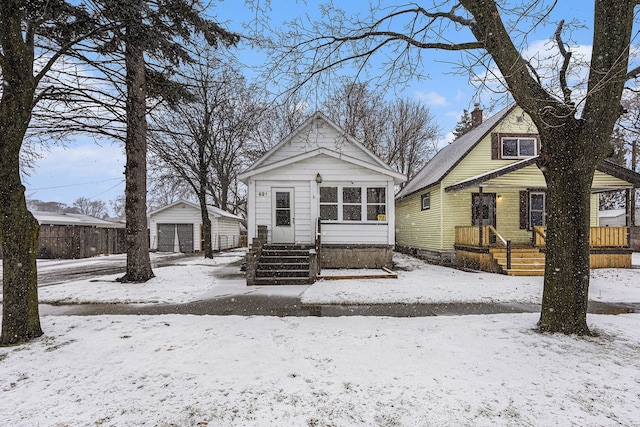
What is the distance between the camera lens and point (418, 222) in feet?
59.1

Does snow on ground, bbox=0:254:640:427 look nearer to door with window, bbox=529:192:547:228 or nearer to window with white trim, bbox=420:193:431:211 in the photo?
door with window, bbox=529:192:547:228

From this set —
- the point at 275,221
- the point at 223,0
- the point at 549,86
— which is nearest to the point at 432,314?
the point at 549,86

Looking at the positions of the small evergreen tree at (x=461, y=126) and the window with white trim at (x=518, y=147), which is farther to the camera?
the small evergreen tree at (x=461, y=126)

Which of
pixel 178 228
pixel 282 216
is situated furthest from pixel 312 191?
pixel 178 228

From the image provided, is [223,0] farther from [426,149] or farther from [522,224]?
[426,149]

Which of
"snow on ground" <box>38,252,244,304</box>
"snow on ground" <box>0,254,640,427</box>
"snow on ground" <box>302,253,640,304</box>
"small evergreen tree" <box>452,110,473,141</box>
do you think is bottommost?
"snow on ground" <box>302,253,640,304</box>

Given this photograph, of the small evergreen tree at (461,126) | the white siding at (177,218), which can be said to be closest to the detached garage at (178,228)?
the white siding at (177,218)

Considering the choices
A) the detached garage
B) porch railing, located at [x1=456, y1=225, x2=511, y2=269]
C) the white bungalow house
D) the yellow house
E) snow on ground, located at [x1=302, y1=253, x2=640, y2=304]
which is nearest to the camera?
snow on ground, located at [x1=302, y1=253, x2=640, y2=304]

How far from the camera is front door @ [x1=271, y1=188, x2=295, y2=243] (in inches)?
485

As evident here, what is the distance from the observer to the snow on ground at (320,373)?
277 cm

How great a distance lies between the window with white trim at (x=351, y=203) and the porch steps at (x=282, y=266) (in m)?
1.92

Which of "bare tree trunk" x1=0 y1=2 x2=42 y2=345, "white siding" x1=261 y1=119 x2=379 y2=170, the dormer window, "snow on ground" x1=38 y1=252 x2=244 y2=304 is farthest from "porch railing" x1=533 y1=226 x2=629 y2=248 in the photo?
"bare tree trunk" x1=0 y1=2 x2=42 y2=345

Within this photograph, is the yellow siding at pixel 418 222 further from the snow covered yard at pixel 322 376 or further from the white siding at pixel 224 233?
the white siding at pixel 224 233

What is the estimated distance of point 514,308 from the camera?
6.73 meters
